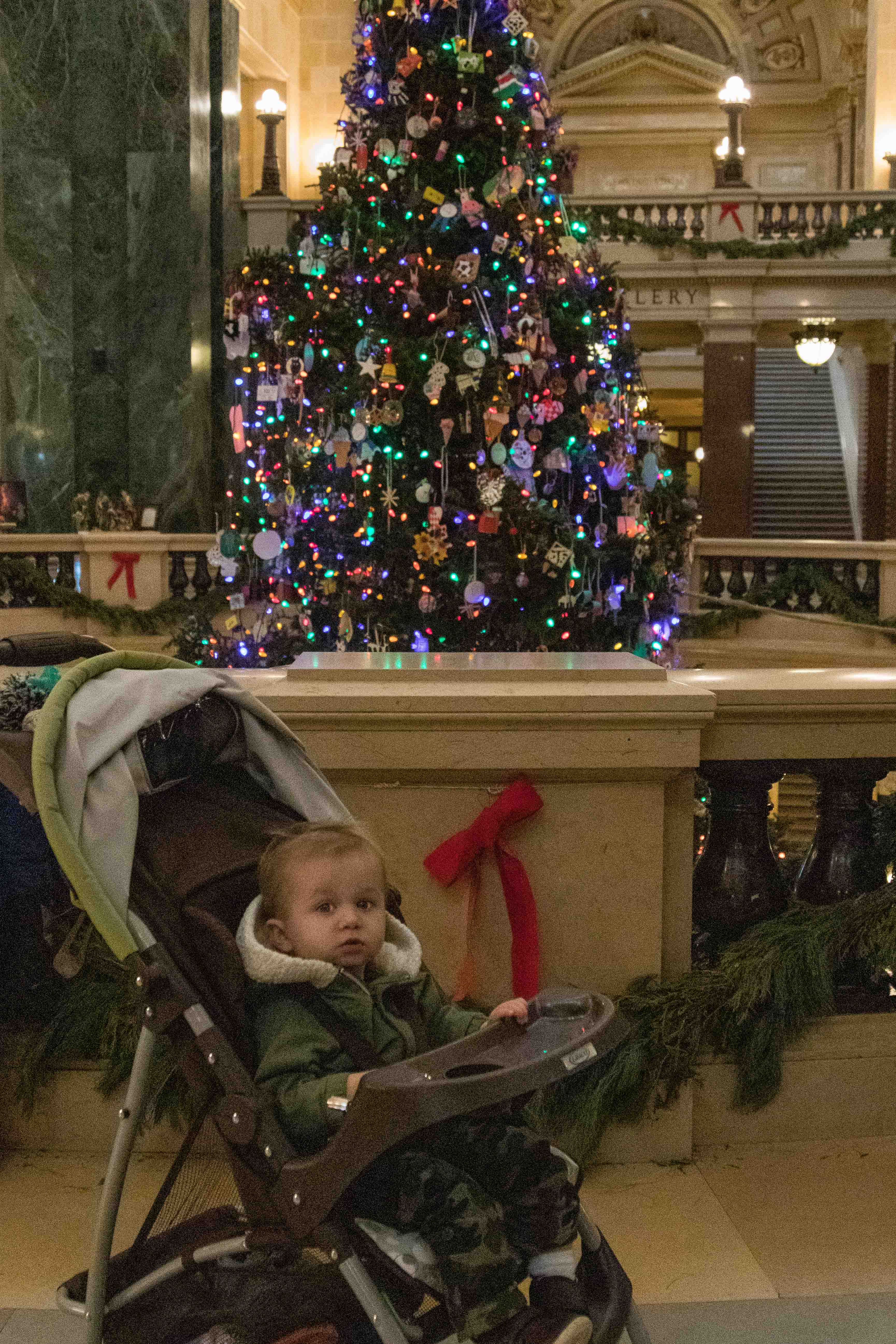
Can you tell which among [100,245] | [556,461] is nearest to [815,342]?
[100,245]

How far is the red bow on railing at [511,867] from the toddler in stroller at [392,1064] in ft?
2.53

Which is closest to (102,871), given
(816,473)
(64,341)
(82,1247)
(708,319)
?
Answer: (82,1247)

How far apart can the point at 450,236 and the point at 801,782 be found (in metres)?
4.98

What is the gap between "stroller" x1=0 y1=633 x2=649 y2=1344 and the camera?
7.06ft

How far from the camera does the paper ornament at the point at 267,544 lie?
27.0ft

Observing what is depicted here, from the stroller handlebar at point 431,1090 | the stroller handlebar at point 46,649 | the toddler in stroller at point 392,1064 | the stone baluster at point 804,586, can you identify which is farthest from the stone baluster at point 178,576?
the stroller handlebar at point 431,1090

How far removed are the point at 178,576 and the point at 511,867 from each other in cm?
1020

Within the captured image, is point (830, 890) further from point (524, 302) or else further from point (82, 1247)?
point (524, 302)

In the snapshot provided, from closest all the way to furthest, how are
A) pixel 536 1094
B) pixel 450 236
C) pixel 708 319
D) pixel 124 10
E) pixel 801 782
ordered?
1. pixel 536 1094
2. pixel 450 236
3. pixel 801 782
4. pixel 124 10
5. pixel 708 319

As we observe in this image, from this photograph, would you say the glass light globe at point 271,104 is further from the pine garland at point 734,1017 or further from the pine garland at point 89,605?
the pine garland at point 734,1017

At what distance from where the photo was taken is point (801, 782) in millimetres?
10273

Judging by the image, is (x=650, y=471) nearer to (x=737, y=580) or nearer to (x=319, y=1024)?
(x=319, y=1024)

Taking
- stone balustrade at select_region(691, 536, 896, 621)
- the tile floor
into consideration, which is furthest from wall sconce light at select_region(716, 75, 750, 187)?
the tile floor

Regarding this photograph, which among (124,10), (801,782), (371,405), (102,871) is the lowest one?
(801,782)
